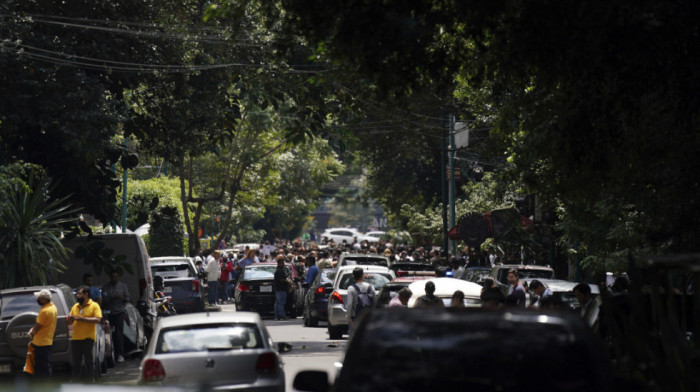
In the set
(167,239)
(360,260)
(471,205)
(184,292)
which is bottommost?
(184,292)

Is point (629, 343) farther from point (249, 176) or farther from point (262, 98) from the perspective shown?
point (249, 176)

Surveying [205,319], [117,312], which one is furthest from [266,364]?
[117,312]

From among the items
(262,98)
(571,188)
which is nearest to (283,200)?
(262,98)

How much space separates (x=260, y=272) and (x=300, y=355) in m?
12.4

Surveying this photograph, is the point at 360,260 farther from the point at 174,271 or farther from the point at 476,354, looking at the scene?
the point at 476,354

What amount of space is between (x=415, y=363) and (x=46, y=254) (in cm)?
1579

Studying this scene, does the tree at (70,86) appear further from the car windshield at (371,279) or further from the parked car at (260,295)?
the parked car at (260,295)

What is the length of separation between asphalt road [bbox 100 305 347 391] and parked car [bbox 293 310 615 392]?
736 centimetres

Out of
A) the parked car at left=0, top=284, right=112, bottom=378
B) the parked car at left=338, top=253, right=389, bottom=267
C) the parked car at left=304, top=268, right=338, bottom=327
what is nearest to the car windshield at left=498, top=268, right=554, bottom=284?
the parked car at left=304, top=268, right=338, bottom=327

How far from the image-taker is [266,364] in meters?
12.1

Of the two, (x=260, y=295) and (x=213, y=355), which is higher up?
(x=213, y=355)

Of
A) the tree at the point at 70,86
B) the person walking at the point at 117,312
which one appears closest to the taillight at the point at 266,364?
the person walking at the point at 117,312

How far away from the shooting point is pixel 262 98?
25203mm

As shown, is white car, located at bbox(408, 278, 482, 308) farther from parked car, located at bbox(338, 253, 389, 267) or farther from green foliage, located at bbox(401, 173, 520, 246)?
green foliage, located at bbox(401, 173, 520, 246)
